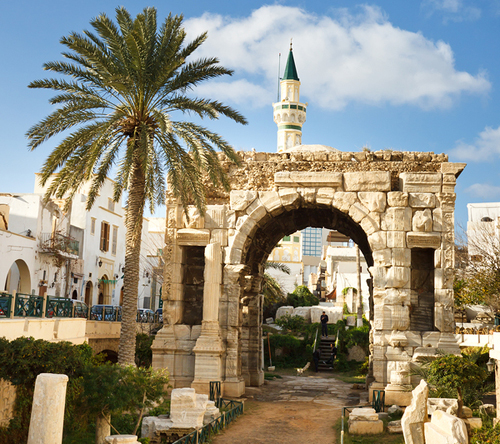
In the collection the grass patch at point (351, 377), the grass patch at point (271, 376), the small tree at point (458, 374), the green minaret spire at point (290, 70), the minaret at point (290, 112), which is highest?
Result: the green minaret spire at point (290, 70)

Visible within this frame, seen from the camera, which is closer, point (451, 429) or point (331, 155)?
point (451, 429)

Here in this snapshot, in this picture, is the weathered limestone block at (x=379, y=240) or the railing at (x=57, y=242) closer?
the weathered limestone block at (x=379, y=240)

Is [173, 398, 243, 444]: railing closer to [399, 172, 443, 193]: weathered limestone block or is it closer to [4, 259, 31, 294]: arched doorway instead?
[399, 172, 443, 193]: weathered limestone block

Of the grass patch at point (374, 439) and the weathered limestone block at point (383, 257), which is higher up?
the weathered limestone block at point (383, 257)

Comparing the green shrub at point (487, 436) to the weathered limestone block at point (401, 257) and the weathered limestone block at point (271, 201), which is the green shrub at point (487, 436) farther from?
the weathered limestone block at point (271, 201)

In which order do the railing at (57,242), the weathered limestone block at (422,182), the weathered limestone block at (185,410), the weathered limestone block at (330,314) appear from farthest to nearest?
1. the weathered limestone block at (330,314)
2. the railing at (57,242)
3. the weathered limestone block at (422,182)
4. the weathered limestone block at (185,410)

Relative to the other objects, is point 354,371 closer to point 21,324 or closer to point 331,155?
point 331,155

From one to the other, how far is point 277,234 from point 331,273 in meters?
26.3

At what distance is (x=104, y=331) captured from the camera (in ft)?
63.8

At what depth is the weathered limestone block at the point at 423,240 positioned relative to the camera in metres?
15.6

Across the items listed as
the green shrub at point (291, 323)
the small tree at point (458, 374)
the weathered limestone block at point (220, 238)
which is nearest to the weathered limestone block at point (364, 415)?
the small tree at point (458, 374)

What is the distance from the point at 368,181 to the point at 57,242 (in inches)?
633

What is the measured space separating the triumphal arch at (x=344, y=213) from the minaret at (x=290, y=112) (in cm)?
4182

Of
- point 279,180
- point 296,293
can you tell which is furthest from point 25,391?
point 296,293
